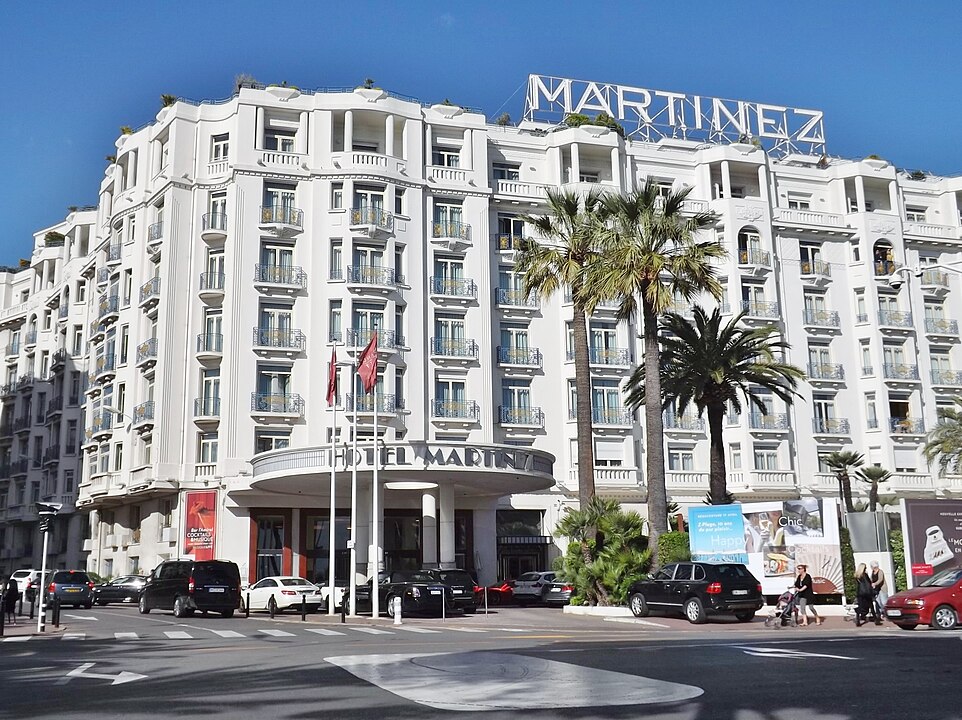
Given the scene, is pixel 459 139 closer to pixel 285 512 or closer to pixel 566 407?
pixel 566 407

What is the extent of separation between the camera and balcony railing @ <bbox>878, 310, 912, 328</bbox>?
6038cm

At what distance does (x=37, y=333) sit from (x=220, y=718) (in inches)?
2731

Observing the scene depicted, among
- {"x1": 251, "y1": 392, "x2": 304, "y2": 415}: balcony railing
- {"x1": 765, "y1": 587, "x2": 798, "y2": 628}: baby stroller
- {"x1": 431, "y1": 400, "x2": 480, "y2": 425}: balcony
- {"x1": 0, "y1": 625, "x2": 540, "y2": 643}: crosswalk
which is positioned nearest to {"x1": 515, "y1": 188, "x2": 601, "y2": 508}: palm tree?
{"x1": 765, "y1": 587, "x2": 798, "y2": 628}: baby stroller

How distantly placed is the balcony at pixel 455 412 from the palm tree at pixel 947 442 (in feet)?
76.3

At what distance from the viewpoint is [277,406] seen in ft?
163

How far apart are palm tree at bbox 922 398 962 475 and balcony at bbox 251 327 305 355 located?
1268 inches

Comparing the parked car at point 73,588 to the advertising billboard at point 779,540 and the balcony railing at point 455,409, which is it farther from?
Answer: the advertising billboard at point 779,540

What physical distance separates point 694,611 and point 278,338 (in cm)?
2881

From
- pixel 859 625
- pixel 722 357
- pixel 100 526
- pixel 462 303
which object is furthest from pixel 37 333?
pixel 859 625

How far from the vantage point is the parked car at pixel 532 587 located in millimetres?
42750

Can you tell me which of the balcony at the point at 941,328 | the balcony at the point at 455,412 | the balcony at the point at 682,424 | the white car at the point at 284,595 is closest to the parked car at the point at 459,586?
the white car at the point at 284,595

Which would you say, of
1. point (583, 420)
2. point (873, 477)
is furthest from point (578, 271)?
point (873, 477)

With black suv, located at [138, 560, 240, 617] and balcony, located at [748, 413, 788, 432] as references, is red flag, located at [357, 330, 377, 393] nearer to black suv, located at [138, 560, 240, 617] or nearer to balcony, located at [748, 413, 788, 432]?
black suv, located at [138, 560, 240, 617]

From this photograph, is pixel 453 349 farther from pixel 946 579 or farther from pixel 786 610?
pixel 946 579
